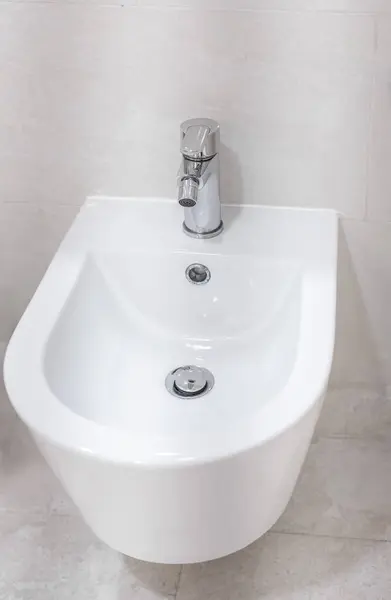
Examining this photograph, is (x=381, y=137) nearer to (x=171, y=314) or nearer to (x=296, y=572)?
(x=171, y=314)

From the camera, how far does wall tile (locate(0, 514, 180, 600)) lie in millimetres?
1145

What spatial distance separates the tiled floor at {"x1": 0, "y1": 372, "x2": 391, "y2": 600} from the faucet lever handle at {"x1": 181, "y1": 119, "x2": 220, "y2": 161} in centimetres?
Answer: 55

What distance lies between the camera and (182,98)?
1.03 metres

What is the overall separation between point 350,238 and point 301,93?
0.76 ft

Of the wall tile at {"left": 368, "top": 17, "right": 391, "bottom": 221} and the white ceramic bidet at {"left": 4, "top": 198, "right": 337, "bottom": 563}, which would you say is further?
the wall tile at {"left": 368, "top": 17, "right": 391, "bottom": 221}

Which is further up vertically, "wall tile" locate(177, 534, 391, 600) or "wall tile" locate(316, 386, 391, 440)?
"wall tile" locate(316, 386, 391, 440)

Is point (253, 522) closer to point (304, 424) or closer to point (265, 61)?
point (304, 424)

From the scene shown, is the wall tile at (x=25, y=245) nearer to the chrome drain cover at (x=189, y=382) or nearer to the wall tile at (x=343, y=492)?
the chrome drain cover at (x=189, y=382)

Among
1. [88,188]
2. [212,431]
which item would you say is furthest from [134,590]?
[88,188]

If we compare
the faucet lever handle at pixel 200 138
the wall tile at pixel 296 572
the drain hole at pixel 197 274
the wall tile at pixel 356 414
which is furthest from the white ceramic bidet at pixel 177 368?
the wall tile at pixel 356 414

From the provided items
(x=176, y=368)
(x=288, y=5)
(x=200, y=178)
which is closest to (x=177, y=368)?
(x=176, y=368)

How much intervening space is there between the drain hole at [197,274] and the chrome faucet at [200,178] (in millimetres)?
45

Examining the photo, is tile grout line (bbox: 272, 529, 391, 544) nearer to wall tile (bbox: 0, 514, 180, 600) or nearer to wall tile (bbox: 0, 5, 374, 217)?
wall tile (bbox: 0, 514, 180, 600)

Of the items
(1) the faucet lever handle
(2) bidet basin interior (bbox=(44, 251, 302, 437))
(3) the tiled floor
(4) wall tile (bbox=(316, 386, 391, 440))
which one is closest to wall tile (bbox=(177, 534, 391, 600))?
(3) the tiled floor
